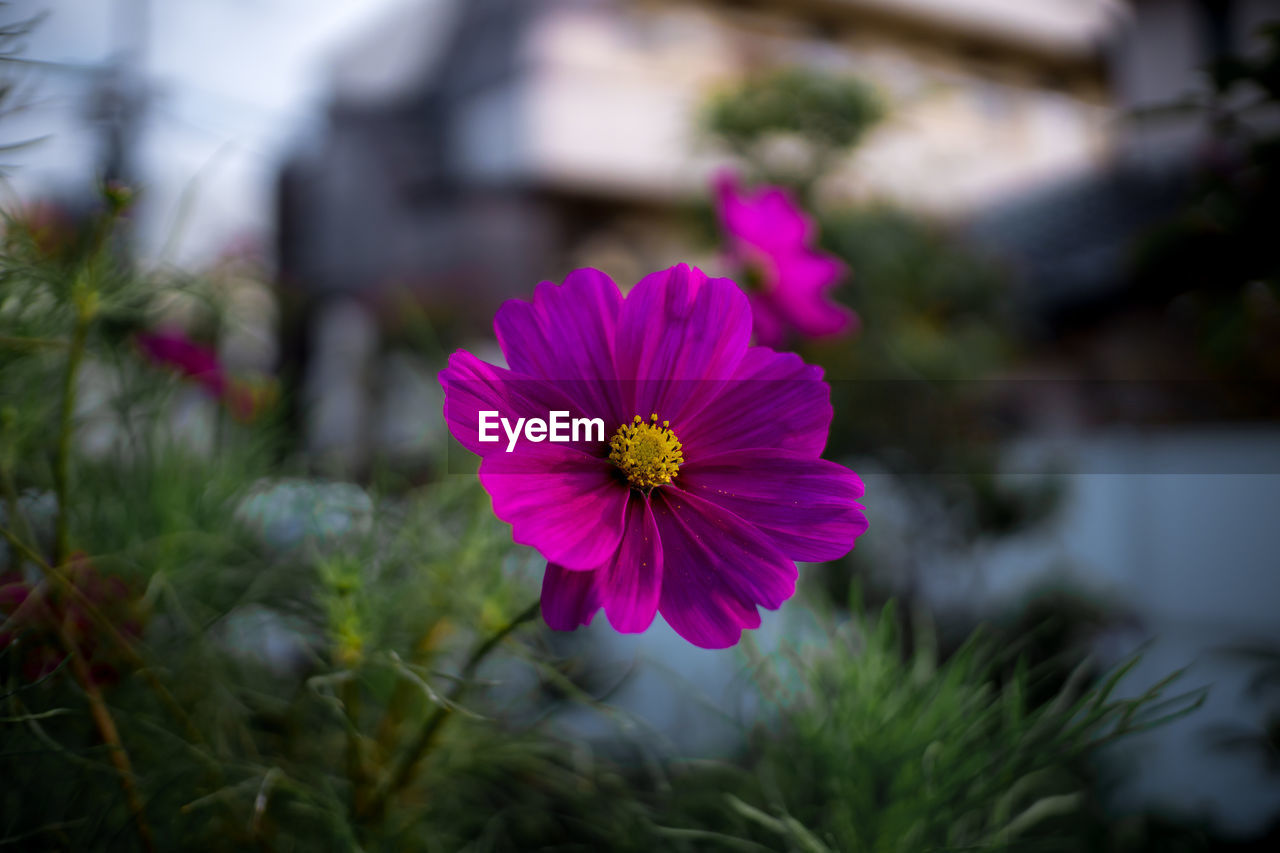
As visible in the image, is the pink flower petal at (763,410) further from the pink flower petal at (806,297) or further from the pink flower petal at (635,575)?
the pink flower petal at (806,297)

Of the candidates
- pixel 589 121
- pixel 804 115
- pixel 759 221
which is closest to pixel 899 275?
pixel 804 115

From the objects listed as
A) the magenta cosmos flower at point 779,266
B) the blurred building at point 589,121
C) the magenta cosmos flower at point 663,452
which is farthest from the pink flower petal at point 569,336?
the blurred building at point 589,121

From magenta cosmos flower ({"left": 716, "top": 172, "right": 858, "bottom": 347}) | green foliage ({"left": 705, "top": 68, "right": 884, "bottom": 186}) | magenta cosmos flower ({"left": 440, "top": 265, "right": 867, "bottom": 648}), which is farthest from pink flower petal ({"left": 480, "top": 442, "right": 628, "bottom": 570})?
green foliage ({"left": 705, "top": 68, "right": 884, "bottom": 186})

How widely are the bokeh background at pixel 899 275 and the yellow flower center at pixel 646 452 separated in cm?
12

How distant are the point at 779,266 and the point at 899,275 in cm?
167

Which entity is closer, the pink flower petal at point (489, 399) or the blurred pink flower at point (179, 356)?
the pink flower petal at point (489, 399)

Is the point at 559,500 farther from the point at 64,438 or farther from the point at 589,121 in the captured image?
the point at 589,121

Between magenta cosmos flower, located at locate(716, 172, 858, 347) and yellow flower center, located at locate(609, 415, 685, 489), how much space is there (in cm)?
28

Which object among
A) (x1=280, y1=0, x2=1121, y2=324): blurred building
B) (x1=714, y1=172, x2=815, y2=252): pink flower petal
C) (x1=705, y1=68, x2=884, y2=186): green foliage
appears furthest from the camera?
(x1=280, y1=0, x2=1121, y2=324): blurred building

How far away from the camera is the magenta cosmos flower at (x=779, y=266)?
1.73 feet

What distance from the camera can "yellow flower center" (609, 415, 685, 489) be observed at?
0.74ft

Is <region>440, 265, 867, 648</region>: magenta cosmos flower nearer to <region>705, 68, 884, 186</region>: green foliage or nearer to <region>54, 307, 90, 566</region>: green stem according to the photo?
<region>54, 307, 90, 566</region>: green stem

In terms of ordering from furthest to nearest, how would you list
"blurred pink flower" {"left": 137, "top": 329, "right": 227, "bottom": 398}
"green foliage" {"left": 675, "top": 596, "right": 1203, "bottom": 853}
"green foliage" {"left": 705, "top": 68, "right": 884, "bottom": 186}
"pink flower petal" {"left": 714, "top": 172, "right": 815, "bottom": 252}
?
"green foliage" {"left": 705, "top": 68, "right": 884, "bottom": 186}
"pink flower petal" {"left": 714, "top": 172, "right": 815, "bottom": 252}
"blurred pink flower" {"left": 137, "top": 329, "right": 227, "bottom": 398}
"green foliage" {"left": 675, "top": 596, "right": 1203, "bottom": 853}

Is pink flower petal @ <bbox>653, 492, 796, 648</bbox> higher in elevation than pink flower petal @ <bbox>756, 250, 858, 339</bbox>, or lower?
lower
